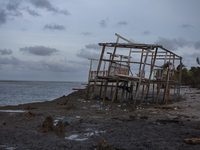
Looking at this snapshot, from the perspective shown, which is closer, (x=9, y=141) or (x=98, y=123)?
(x=9, y=141)

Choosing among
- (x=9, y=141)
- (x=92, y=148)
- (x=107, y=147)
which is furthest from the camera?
(x=9, y=141)

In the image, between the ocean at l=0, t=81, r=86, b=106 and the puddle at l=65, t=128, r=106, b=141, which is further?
the ocean at l=0, t=81, r=86, b=106

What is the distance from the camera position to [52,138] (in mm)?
7336

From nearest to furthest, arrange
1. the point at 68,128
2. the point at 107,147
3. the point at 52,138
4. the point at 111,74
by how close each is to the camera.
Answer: the point at 107,147
the point at 52,138
the point at 68,128
the point at 111,74

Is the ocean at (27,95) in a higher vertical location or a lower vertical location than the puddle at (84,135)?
lower

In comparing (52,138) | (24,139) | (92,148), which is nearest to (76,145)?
(92,148)

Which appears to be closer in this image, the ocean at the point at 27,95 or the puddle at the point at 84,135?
the puddle at the point at 84,135

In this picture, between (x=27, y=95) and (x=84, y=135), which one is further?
(x=27, y=95)

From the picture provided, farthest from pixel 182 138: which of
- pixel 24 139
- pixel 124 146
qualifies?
pixel 24 139

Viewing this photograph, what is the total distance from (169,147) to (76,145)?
8.69 feet

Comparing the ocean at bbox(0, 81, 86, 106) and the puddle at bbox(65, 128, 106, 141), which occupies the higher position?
the puddle at bbox(65, 128, 106, 141)

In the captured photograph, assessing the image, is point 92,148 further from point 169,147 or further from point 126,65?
point 126,65

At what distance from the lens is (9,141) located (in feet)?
22.6

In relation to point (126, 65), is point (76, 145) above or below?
below
